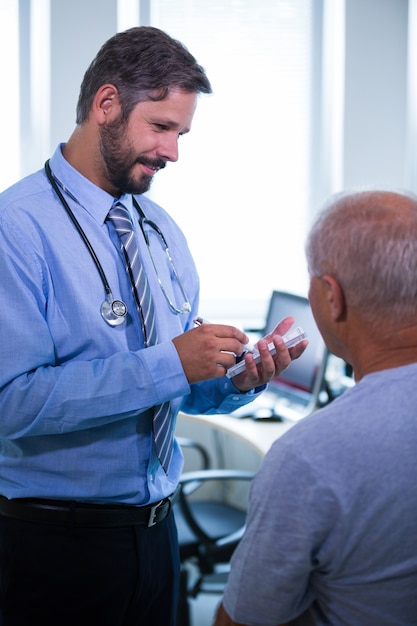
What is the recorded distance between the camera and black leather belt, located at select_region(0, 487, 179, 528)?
1.54 meters

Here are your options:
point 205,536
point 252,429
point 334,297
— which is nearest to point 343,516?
point 334,297

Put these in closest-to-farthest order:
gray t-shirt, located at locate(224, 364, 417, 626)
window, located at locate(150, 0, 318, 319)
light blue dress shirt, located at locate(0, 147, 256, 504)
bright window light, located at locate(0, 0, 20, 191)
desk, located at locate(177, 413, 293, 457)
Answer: gray t-shirt, located at locate(224, 364, 417, 626) < light blue dress shirt, located at locate(0, 147, 256, 504) < desk, located at locate(177, 413, 293, 457) < bright window light, located at locate(0, 0, 20, 191) < window, located at locate(150, 0, 318, 319)

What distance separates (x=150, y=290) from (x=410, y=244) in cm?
68

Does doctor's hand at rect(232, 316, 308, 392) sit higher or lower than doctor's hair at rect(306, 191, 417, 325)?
lower

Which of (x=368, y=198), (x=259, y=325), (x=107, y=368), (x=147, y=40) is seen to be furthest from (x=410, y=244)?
(x=259, y=325)

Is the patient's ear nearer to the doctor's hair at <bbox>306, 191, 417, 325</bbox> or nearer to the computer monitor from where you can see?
the doctor's hair at <bbox>306, 191, 417, 325</bbox>

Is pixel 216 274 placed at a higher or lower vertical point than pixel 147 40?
lower

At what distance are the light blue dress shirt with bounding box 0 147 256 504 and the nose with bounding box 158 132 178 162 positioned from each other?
0.14m

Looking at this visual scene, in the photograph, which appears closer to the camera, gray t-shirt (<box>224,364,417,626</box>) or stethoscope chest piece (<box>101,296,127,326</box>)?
gray t-shirt (<box>224,364,417,626</box>)

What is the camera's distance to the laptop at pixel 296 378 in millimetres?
3193

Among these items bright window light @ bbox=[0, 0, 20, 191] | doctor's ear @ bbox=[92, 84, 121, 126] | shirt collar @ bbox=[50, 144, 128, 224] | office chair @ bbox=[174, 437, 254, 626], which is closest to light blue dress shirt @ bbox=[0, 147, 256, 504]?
shirt collar @ bbox=[50, 144, 128, 224]

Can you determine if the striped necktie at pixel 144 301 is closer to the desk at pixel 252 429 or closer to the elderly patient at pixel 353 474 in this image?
the elderly patient at pixel 353 474

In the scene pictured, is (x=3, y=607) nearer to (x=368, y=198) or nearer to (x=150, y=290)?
(x=150, y=290)

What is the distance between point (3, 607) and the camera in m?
1.59
